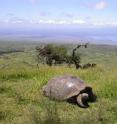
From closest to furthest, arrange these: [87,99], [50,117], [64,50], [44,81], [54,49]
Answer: [50,117] → [87,99] → [44,81] → [54,49] → [64,50]

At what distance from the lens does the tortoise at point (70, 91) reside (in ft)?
38.1

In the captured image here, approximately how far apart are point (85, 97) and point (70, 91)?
0.59 m

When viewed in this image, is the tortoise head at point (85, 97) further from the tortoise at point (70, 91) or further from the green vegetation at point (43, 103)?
the green vegetation at point (43, 103)

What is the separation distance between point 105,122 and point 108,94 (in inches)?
137

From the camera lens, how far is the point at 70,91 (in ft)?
39.2

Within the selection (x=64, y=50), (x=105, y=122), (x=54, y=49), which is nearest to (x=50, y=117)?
(x=105, y=122)

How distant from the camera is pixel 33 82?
14.8 meters

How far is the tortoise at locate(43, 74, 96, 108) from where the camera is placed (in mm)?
11625

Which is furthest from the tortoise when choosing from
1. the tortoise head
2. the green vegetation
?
the green vegetation

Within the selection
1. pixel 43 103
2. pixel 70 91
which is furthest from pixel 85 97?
pixel 43 103

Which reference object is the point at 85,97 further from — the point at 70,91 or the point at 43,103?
the point at 43,103

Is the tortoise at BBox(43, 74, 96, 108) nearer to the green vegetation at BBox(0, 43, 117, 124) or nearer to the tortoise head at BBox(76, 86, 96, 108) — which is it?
the tortoise head at BBox(76, 86, 96, 108)

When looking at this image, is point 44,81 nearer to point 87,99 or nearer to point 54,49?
point 87,99

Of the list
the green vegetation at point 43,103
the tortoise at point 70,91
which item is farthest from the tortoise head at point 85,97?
the green vegetation at point 43,103
